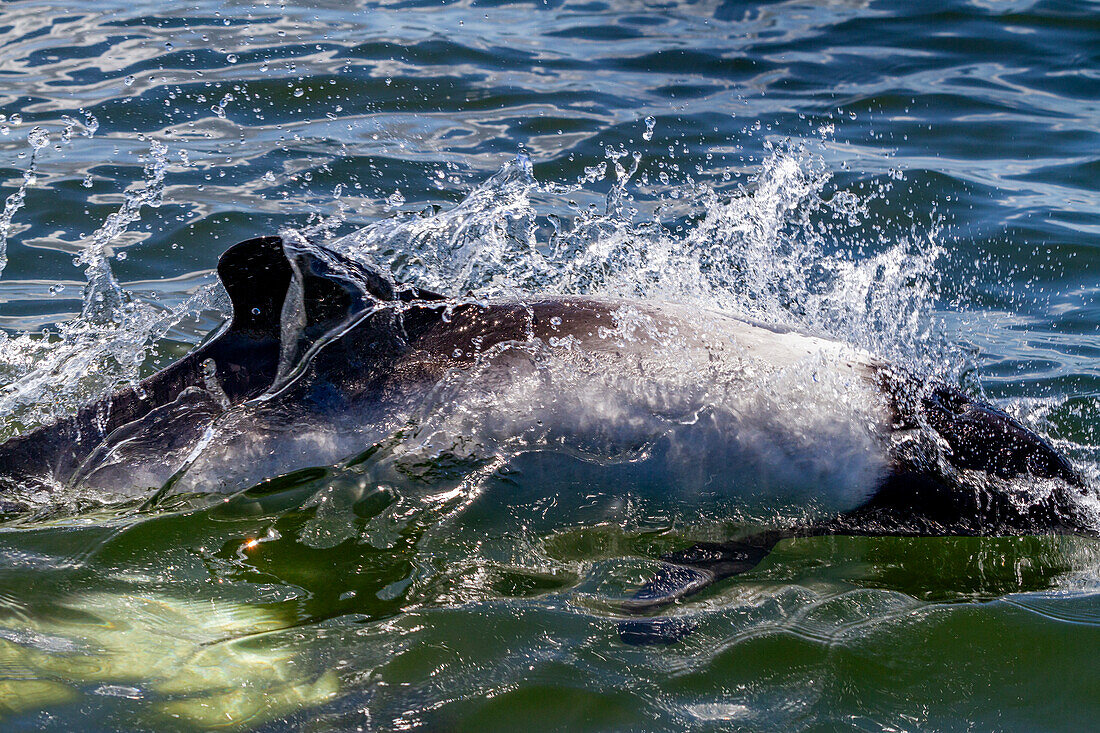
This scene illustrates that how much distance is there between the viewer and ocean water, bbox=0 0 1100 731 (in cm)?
323

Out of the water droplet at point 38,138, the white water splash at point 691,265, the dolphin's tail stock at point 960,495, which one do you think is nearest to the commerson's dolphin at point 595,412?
the dolphin's tail stock at point 960,495

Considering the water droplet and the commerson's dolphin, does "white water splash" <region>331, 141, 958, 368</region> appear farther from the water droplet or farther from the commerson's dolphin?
the water droplet

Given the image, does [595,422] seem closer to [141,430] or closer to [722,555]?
[722,555]

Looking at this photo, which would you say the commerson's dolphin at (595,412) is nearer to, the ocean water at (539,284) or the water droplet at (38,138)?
the ocean water at (539,284)

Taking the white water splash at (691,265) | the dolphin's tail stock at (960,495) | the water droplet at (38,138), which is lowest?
the dolphin's tail stock at (960,495)

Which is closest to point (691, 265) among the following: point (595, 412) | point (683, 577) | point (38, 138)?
point (595, 412)

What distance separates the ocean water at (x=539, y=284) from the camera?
127 inches

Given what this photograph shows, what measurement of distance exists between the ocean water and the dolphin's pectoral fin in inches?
2.1

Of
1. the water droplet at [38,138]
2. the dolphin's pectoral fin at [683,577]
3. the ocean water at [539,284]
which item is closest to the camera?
the ocean water at [539,284]

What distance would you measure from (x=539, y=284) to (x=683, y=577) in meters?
2.23

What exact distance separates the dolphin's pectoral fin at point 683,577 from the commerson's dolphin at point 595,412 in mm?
13

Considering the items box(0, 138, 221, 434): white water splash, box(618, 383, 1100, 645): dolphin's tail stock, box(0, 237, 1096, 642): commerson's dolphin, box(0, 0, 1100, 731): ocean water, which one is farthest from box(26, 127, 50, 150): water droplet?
box(618, 383, 1100, 645): dolphin's tail stock

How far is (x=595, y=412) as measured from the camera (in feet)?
12.8

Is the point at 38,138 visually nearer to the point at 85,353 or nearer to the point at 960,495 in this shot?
the point at 85,353
